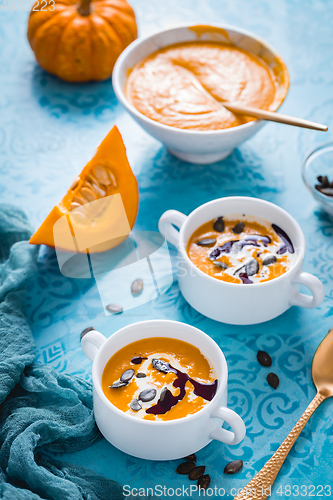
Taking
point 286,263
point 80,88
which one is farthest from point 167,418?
point 80,88

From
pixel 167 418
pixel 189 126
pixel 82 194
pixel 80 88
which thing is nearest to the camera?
pixel 167 418

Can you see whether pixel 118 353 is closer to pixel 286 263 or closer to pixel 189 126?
pixel 286 263

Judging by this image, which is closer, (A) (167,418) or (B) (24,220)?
(A) (167,418)

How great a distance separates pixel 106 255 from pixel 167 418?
55 cm

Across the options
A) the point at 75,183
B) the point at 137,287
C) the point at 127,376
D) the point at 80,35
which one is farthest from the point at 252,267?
the point at 80,35

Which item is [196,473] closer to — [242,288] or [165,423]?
[165,423]

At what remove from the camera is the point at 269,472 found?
0.96 metres

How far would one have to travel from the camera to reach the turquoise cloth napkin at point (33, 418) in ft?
3.06

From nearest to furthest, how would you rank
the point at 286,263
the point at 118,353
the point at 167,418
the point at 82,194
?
the point at 167,418, the point at 118,353, the point at 286,263, the point at 82,194

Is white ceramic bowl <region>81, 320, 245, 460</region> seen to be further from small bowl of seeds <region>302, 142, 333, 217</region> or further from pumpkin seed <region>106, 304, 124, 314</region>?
small bowl of seeds <region>302, 142, 333, 217</region>

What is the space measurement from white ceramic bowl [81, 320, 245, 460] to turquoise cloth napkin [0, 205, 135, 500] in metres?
0.07

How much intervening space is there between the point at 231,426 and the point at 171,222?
1.80 ft

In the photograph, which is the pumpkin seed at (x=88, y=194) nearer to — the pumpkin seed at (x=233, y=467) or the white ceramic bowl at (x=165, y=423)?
the white ceramic bowl at (x=165, y=423)

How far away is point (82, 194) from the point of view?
1.36 metres
